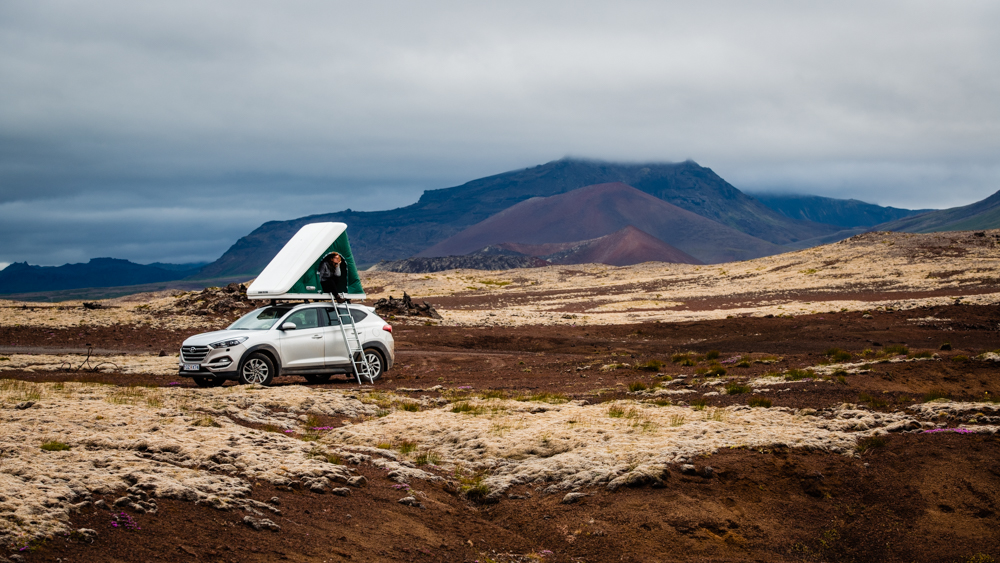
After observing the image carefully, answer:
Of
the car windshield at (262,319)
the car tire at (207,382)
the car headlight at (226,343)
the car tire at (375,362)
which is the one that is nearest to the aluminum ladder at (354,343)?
the car tire at (375,362)

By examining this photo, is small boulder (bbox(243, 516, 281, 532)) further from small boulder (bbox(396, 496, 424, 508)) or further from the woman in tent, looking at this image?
the woman in tent

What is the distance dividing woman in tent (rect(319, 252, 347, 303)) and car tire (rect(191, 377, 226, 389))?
3.57 metres

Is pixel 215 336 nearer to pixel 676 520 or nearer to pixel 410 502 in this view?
pixel 410 502

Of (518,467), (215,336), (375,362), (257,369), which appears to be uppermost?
(215,336)

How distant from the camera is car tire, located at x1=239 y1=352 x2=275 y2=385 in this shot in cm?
1750

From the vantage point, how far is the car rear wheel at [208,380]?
17625 millimetres

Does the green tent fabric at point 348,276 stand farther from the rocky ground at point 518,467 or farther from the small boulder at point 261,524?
the small boulder at point 261,524

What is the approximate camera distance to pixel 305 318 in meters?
18.8

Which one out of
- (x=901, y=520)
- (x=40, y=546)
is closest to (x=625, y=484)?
(x=901, y=520)

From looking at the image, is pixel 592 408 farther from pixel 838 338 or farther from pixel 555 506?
pixel 838 338

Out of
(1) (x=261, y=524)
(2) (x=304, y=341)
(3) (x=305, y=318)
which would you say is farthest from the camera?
(3) (x=305, y=318)

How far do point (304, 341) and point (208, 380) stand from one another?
2507mm

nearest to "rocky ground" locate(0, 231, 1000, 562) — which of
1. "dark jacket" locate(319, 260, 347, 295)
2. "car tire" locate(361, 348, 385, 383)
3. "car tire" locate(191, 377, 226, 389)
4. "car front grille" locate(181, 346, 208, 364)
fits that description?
"car tire" locate(361, 348, 385, 383)

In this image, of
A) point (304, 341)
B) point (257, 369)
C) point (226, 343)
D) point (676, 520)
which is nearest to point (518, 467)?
point (676, 520)
